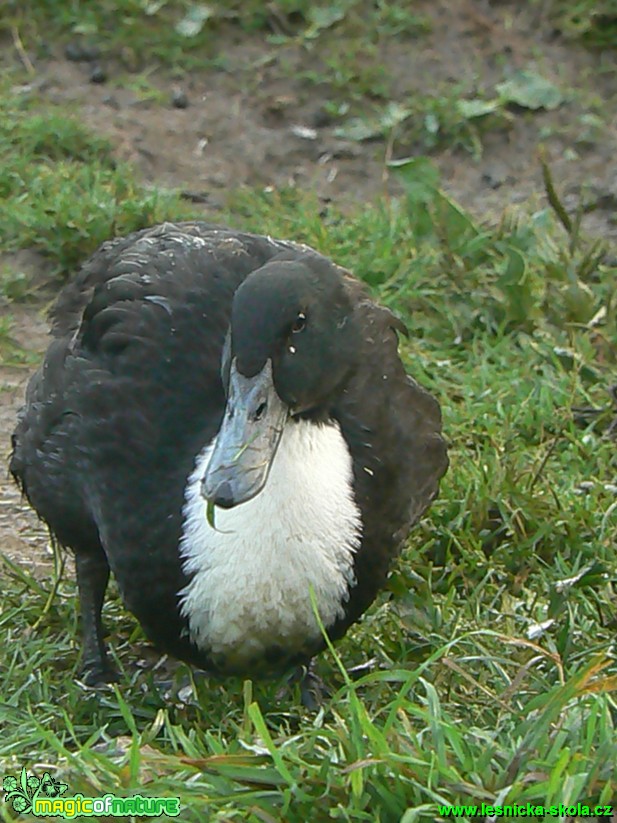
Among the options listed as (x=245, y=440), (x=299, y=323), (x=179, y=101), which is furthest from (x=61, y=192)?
(x=245, y=440)

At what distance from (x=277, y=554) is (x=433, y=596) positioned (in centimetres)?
80

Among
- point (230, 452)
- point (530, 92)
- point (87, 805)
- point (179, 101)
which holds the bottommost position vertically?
point (530, 92)

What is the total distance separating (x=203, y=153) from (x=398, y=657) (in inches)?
120

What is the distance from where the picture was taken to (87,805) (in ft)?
8.04

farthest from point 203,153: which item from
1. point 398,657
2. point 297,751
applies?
point 297,751

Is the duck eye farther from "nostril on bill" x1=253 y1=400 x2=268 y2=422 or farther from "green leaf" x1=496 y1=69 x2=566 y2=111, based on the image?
"green leaf" x1=496 y1=69 x2=566 y2=111

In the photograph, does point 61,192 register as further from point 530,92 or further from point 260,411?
point 260,411

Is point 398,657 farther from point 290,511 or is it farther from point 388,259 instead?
point 388,259

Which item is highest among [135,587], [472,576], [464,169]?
[135,587]

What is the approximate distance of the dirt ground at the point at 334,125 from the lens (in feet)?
19.3

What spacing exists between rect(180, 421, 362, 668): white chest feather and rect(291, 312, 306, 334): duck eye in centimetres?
20

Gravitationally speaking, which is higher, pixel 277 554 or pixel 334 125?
pixel 277 554

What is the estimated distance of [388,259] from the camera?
16.7 feet

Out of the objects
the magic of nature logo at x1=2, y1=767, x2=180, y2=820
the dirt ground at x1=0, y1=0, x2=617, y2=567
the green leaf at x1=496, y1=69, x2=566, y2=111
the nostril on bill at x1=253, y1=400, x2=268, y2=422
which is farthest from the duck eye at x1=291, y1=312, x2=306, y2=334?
the green leaf at x1=496, y1=69, x2=566, y2=111
